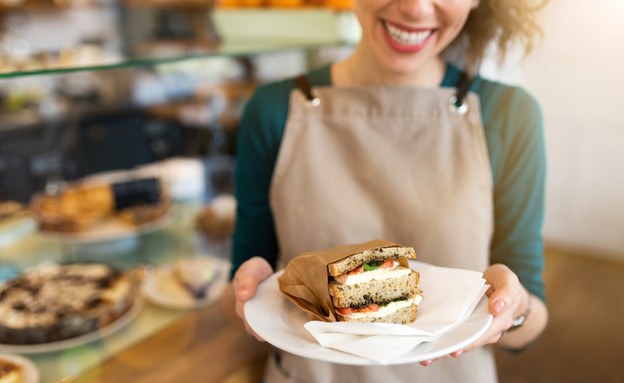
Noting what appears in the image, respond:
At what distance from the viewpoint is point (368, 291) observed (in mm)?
740

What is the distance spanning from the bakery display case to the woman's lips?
0.56m

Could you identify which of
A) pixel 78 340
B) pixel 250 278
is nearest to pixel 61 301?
pixel 78 340

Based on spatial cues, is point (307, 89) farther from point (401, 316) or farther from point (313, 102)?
point (401, 316)

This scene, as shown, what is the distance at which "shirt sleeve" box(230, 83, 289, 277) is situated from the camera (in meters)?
1.03

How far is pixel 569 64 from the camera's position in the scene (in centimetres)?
78

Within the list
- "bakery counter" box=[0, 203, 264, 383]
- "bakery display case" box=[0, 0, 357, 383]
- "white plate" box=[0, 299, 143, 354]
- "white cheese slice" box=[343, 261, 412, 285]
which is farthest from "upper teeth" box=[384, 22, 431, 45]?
"white plate" box=[0, 299, 143, 354]

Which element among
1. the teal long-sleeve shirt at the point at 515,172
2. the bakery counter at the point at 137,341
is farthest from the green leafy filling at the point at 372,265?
the bakery counter at the point at 137,341

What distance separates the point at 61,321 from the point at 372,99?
2.59 ft

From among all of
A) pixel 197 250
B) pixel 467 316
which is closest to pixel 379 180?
pixel 467 316

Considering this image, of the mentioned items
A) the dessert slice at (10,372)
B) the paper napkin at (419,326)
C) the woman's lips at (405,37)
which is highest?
the woman's lips at (405,37)

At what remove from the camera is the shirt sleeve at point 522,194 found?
0.87 metres

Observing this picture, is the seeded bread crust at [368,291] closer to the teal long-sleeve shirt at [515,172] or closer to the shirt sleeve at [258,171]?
the teal long-sleeve shirt at [515,172]

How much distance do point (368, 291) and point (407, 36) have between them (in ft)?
1.21

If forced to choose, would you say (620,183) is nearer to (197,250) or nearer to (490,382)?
(490,382)
